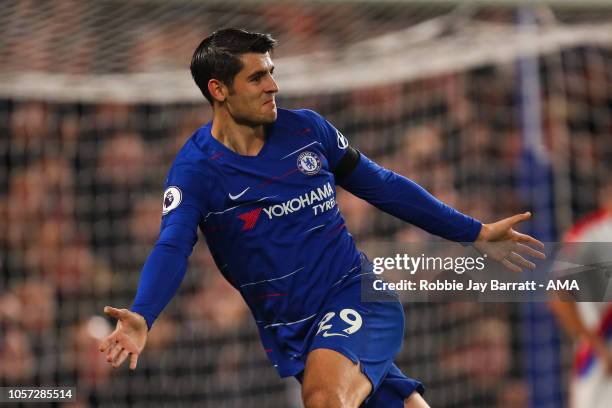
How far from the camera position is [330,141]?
4691mm

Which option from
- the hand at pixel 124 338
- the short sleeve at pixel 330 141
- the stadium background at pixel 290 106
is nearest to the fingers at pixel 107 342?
the hand at pixel 124 338

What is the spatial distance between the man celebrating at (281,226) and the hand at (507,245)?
109mm

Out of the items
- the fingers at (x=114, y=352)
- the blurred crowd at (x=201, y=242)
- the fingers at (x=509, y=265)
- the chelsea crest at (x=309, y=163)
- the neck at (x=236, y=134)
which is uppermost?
the neck at (x=236, y=134)

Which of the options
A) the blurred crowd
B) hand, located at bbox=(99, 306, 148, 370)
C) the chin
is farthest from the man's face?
the blurred crowd

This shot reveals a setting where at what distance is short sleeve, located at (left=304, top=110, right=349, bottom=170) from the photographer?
468 cm

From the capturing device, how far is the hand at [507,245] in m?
4.75

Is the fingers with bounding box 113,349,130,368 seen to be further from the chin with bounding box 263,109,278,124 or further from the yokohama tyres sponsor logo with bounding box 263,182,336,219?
the chin with bounding box 263,109,278,124

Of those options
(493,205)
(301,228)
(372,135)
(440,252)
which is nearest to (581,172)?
(493,205)

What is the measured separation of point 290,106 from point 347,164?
182 inches

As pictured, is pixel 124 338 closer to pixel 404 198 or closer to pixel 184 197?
pixel 184 197

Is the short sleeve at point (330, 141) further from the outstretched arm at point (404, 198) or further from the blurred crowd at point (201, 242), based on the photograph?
the blurred crowd at point (201, 242)

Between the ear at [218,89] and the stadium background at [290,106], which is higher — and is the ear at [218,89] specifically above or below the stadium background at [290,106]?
above

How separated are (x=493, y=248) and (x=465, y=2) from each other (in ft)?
5.52

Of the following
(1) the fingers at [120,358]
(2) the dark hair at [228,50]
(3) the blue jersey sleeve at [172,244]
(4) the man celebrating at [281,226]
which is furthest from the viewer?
(2) the dark hair at [228,50]
